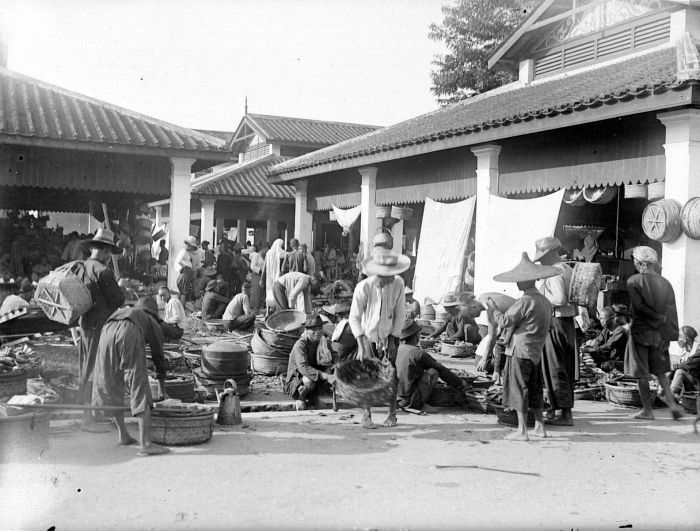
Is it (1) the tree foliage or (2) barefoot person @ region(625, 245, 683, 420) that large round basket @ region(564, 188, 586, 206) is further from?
(1) the tree foliage

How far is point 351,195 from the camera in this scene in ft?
58.5

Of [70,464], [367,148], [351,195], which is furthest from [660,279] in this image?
[351,195]

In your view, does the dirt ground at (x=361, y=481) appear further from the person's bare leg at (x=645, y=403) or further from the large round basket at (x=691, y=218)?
the large round basket at (x=691, y=218)

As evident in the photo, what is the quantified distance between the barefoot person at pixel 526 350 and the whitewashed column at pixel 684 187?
363 cm

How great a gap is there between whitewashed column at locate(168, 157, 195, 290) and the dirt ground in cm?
801

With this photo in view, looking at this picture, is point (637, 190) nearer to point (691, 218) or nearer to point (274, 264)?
point (691, 218)

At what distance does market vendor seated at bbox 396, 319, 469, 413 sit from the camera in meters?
7.44

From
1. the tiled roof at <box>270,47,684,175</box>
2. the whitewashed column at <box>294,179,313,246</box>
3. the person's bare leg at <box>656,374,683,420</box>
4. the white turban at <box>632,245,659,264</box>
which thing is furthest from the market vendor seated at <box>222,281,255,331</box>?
the whitewashed column at <box>294,179,313,246</box>

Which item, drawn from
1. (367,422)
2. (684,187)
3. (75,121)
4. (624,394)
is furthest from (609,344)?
(75,121)

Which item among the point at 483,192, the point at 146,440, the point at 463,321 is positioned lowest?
the point at 146,440

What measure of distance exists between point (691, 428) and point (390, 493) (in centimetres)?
387

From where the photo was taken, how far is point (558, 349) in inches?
279

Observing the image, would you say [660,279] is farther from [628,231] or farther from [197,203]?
[197,203]

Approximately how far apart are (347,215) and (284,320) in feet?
26.7
